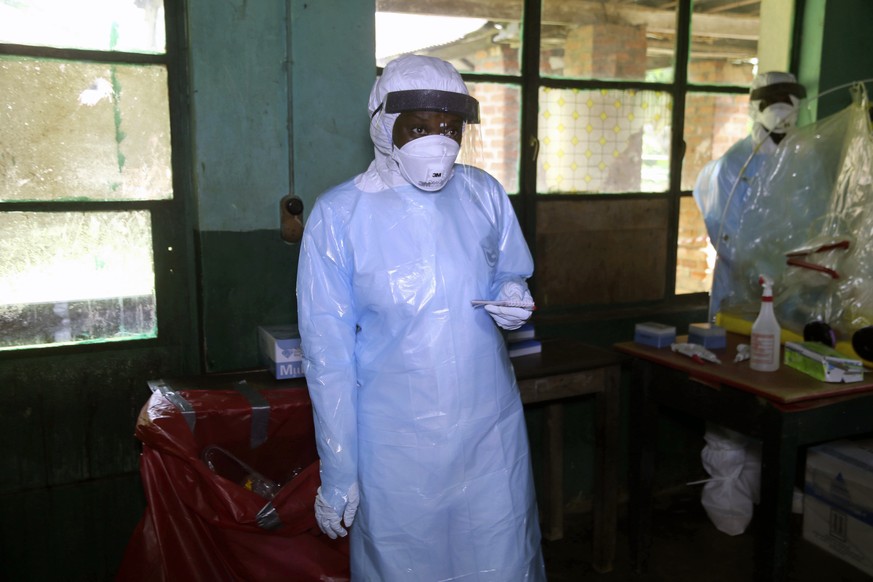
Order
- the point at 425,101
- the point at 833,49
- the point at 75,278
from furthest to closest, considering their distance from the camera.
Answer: the point at 833,49
the point at 75,278
the point at 425,101

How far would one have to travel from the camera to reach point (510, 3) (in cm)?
250

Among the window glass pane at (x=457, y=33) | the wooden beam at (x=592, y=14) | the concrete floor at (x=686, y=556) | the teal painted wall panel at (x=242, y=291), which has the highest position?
the wooden beam at (x=592, y=14)

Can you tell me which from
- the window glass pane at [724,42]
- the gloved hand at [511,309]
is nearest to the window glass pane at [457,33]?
the window glass pane at [724,42]

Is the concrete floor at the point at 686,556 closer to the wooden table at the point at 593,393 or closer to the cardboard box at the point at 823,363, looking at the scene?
the wooden table at the point at 593,393

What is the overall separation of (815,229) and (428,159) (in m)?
1.40

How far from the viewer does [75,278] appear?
80.8 inches

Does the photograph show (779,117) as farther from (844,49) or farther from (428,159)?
(428,159)

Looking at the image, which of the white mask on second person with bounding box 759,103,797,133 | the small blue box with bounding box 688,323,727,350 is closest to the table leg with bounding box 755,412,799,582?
the small blue box with bounding box 688,323,727,350

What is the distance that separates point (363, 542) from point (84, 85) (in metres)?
1.41

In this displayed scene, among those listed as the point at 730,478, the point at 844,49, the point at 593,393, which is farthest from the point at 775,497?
the point at 844,49

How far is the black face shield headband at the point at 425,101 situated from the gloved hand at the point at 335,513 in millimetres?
784

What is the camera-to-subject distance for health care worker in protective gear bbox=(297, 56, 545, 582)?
1516 millimetres

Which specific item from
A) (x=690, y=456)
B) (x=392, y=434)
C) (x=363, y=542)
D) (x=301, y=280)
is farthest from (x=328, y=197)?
(x=690, y=456)

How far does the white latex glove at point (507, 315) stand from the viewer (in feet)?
5.15
